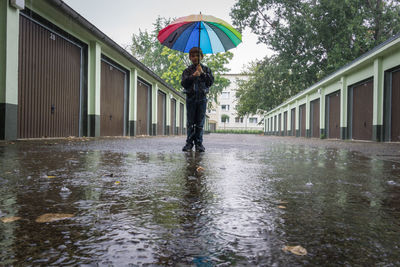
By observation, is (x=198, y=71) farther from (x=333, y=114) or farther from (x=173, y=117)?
(x=173, y=117)

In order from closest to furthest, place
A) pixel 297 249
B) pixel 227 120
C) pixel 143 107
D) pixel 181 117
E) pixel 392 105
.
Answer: pixel 297 249, pixel 392 105, pixel 143 107, pixel 181 117, pixel 227 120

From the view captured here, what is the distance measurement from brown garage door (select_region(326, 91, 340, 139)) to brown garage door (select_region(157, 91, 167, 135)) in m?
10.4

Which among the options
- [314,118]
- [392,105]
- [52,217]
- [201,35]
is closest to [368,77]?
[392,105]

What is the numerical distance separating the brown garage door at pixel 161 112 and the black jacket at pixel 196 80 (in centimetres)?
1432

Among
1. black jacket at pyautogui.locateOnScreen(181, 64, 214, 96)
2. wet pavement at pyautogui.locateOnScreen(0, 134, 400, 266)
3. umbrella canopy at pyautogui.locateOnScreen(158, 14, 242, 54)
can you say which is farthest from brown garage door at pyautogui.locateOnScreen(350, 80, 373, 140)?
wet pavement at pyautogui.locateOnScreen(0, 134, 400, 266)

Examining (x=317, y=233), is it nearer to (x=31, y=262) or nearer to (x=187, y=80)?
(x=31, y=262)

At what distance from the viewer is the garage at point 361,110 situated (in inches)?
482

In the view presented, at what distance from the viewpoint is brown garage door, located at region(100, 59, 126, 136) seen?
11.0m

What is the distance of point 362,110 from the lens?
12961mm

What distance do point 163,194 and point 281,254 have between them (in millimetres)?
919

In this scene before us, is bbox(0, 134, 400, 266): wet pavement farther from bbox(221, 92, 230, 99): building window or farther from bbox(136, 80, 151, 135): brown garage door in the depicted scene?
bbox(221, 92, 230, 99): building window

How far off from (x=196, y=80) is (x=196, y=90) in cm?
16

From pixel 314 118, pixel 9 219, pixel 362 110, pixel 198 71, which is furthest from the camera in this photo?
pixel 314 118

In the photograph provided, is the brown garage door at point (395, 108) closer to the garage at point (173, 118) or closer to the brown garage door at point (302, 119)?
the brown garage door at point (302, 119)
